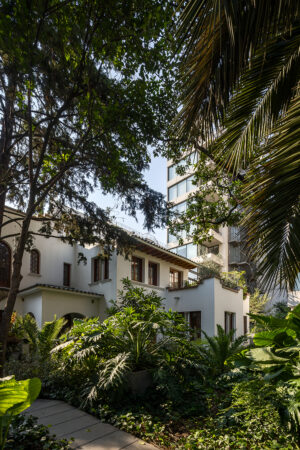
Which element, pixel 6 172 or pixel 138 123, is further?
pixel 6 172

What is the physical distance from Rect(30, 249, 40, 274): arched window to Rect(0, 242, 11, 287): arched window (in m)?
1.43

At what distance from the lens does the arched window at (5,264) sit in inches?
626

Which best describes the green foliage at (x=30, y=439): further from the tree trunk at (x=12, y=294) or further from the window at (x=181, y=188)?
the window at (x=181, y=188)

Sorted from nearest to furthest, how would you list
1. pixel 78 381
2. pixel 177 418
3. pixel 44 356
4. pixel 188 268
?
pixel 177 418
pixel 78 381
pixel 44 356
pixel 188 268

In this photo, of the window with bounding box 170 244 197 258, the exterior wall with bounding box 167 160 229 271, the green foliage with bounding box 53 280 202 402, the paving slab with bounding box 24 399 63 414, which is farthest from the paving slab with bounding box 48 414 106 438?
the window with bounding box 170 244 197 258

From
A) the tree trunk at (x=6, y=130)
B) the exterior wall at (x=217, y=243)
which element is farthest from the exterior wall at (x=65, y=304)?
the exterior wall at (x=217, y=243)

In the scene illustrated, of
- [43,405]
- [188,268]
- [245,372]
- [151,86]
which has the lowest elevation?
[43,405]

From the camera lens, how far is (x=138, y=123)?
21.8 feet

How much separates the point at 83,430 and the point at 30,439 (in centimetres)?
93

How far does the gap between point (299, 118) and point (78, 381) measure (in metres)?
6.03

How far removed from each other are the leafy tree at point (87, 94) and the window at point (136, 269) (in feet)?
18.9

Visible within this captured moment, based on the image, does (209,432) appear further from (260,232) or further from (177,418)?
(260,232)

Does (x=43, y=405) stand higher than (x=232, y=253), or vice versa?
(x=232, y=253)

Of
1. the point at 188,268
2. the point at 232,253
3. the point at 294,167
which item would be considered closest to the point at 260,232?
the point at 294,167
